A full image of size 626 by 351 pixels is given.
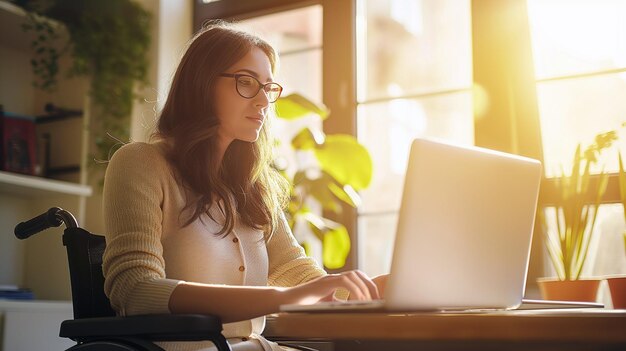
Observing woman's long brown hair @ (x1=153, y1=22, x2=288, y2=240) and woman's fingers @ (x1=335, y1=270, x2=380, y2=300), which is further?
woman's long brown hair @ (x1=153, y1=22, x2=288, y2=240)

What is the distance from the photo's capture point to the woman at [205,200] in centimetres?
143

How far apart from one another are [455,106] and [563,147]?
531 millimetres

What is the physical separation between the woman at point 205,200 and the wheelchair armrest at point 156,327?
0.10 m

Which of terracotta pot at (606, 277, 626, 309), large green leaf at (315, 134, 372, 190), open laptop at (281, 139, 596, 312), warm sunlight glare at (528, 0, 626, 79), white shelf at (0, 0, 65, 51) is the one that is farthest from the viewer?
white shelf at (0, 0, 65, 51)

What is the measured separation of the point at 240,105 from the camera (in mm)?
1725

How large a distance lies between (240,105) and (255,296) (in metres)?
0.60

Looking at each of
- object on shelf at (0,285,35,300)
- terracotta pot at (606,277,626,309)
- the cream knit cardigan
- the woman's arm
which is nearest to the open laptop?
the woman's arm

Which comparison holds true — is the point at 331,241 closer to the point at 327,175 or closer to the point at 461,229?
the point at 327,175

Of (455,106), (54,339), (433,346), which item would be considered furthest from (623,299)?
(54,339)

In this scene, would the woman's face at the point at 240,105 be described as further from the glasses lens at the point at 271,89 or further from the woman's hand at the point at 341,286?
the woman's hand at the point at 341,286

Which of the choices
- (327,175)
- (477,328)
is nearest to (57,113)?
(327,175)

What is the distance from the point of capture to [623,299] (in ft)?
6.05

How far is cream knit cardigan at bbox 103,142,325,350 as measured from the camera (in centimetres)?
140

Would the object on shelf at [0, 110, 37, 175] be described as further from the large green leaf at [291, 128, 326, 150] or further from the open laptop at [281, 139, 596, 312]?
the open laptop at [281, 139, 596, 312]
